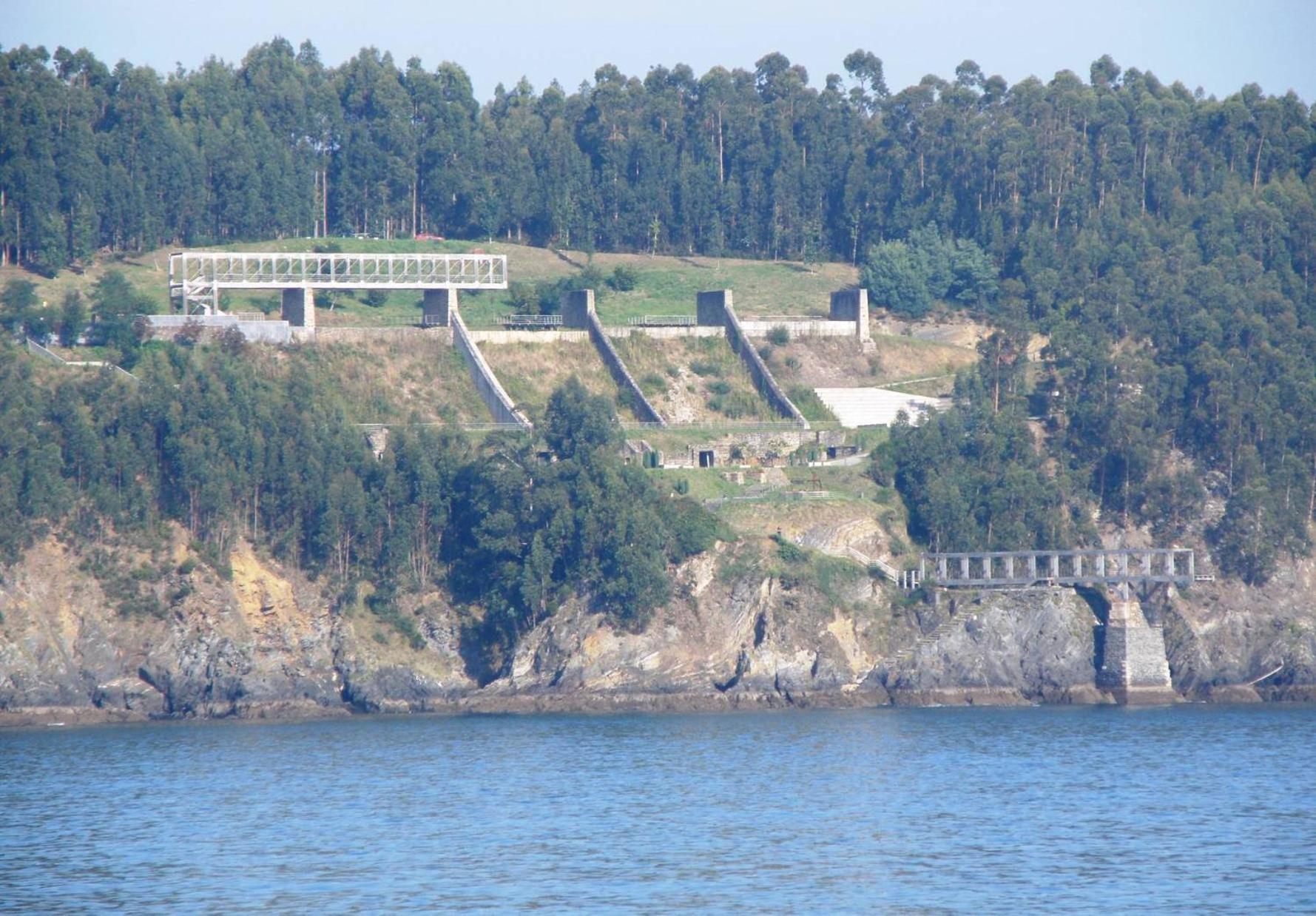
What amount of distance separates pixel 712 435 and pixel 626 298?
2538 centimetres

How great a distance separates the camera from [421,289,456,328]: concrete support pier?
4596 inches

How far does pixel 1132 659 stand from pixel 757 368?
30884mm

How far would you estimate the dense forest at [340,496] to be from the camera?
93188 mm

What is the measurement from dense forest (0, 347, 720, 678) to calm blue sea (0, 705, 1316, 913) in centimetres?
754

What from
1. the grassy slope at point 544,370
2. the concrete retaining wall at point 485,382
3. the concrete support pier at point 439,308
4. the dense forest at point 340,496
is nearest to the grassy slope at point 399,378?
the concrete retaining wall at point 485,382

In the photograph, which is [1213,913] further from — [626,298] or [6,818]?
[626,298]

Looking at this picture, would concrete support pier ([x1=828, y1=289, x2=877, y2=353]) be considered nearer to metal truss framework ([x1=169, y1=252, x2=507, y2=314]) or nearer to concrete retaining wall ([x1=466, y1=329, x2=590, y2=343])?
concrete retaining wall ([x1=466, y1=329, x2=590, y2=343])

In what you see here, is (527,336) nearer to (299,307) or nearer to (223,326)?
(299,307)

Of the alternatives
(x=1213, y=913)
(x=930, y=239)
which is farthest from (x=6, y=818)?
(x=930, y=239)

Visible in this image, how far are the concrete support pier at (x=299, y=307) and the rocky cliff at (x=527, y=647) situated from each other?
19.8 metres

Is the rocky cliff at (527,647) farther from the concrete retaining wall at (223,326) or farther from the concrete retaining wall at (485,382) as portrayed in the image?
the concrete retaining wall at (223,326)

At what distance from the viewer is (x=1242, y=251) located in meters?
133

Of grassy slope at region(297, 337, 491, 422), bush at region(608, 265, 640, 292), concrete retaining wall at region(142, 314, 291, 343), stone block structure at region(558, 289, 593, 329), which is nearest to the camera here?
concrete retaining wall at region(142, 314, 291, 343)

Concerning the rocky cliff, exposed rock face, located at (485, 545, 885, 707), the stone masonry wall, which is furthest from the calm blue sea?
the stone masonry wall
